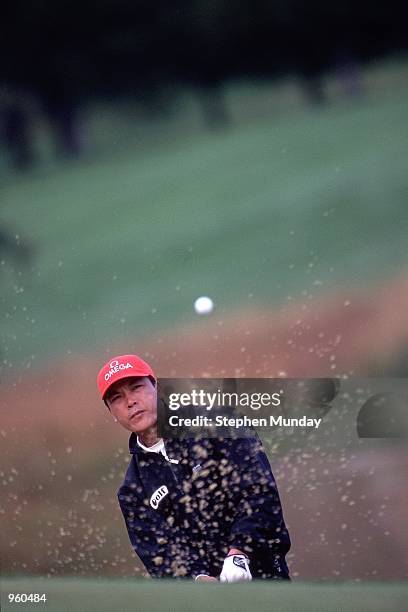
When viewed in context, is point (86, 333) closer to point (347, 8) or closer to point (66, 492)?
point (66, 492)

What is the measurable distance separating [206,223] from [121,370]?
58cm

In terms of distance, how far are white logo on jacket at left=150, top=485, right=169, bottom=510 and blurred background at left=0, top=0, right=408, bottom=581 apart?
0.14m

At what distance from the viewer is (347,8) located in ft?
12.6

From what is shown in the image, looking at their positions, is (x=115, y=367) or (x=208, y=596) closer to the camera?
(x=208, y=596)

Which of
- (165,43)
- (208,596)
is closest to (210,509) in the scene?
(208,596)

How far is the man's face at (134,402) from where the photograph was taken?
12.9ft

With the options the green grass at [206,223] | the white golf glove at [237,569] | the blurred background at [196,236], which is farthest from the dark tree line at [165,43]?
the white golf glove at [237,569]

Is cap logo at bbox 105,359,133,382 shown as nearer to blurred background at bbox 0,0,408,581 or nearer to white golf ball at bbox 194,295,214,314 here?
blurred background at bbox 0,0,408,581

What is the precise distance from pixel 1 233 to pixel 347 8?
4.63ft

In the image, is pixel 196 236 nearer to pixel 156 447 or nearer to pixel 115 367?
pixel 115 367

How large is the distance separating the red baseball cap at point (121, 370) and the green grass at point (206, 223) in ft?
0.28

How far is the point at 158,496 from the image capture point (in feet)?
12.8

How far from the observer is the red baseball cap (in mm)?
3934

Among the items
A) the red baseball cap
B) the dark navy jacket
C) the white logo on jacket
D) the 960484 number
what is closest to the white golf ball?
the red baseball cap
